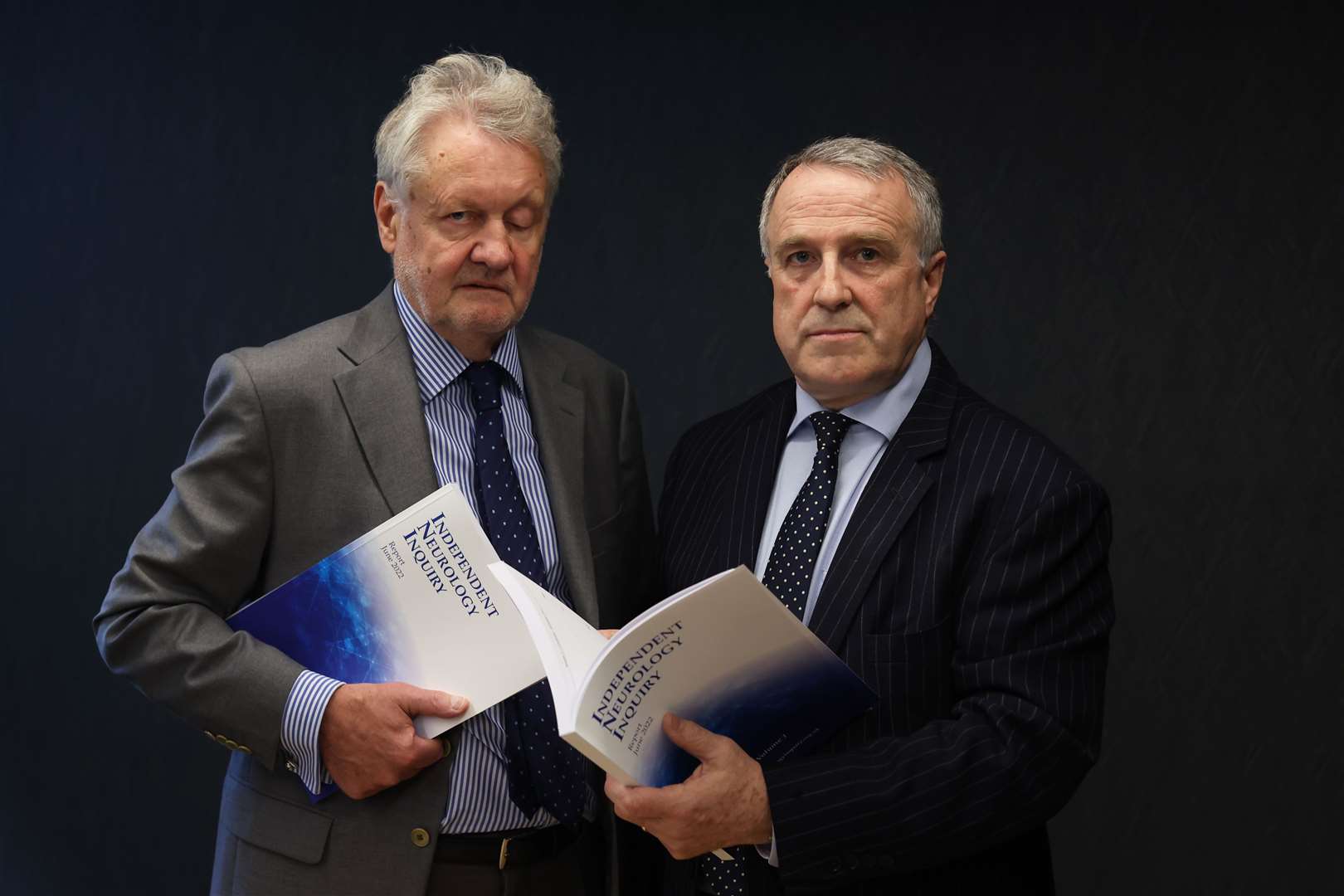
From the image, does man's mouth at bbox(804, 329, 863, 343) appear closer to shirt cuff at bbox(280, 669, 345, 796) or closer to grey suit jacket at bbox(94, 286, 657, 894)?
grey suit jacket at bbox(94, 286, 657, 894)

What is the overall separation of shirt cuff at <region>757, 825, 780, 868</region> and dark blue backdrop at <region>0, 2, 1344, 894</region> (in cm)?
167

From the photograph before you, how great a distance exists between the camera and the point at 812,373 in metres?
2.20

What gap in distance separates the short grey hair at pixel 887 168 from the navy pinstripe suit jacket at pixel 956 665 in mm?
268

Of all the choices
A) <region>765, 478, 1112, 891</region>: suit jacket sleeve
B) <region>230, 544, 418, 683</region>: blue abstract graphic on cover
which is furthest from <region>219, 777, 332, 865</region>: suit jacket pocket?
<region>765, 478, 1112, 891</region>: suit jacket sleeve

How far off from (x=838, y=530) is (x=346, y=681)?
76 centimetres

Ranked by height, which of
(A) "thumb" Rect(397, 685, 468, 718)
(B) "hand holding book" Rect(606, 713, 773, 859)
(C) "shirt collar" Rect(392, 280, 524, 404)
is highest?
(C) "shirt collar" Rect(392, 280, 524, 404)

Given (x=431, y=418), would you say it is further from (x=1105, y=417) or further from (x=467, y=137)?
(x=1105, y=417)

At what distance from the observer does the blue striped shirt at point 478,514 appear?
80.0 inches

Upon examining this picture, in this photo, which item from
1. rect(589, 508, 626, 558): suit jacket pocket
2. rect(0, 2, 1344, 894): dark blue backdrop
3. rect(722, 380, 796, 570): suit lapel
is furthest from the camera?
rect(0, 2, 1344, 894): dark blue backdrop

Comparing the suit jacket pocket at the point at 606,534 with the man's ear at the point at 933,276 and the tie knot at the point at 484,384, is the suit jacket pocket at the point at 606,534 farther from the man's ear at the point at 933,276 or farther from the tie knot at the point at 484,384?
the man's ear at the point at 933,276

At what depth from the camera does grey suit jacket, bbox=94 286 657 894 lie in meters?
2.06

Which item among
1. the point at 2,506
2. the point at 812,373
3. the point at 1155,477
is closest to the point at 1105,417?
the point at 1155,477

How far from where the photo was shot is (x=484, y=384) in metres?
2.30

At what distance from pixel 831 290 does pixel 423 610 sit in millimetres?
764
